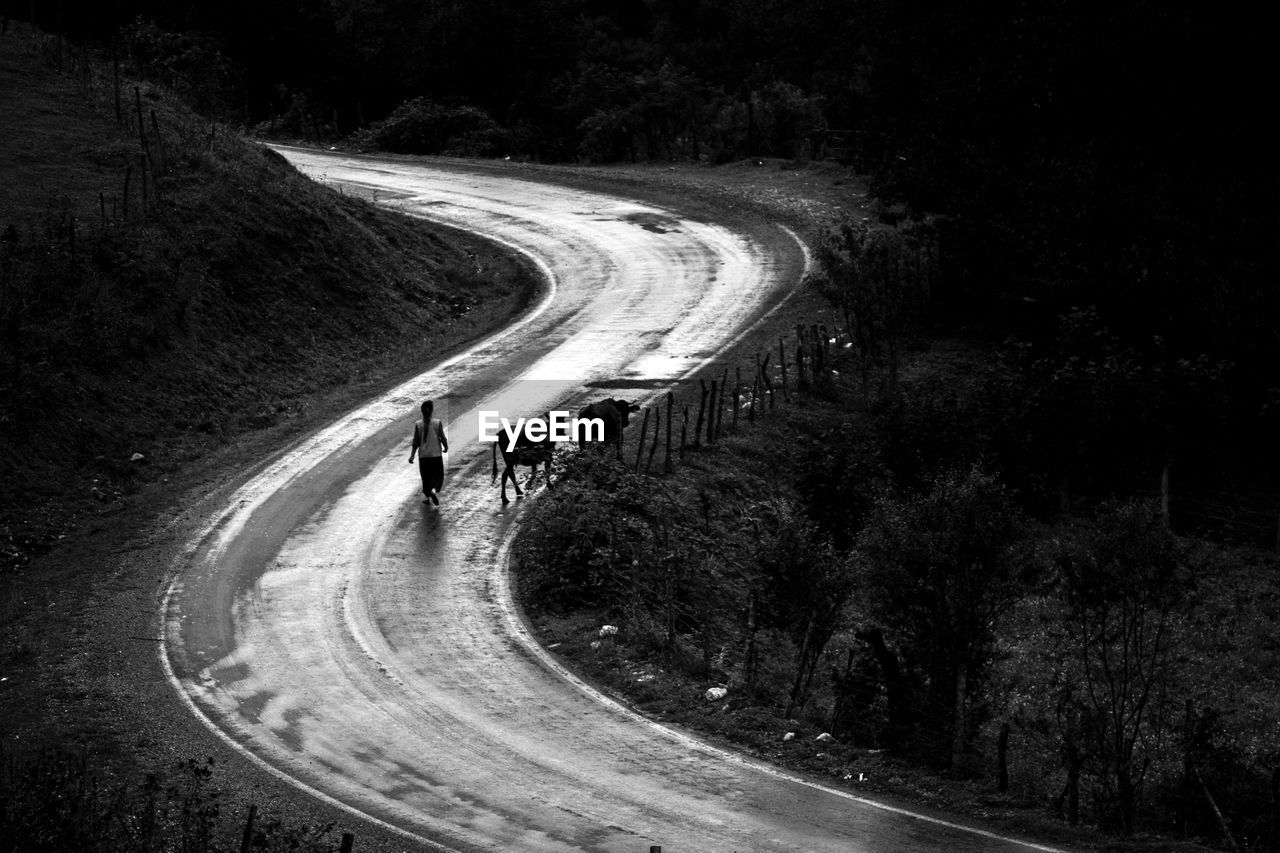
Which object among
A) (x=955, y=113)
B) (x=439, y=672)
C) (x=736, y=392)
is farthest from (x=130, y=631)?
(x=955, y=113)

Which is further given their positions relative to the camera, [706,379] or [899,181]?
[899,181]

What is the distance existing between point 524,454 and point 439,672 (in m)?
6.85

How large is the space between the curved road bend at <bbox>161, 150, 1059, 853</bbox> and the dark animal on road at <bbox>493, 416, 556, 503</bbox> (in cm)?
52

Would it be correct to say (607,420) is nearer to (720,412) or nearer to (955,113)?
(720,412)

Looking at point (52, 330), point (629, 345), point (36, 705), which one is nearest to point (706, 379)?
point (629, 345)

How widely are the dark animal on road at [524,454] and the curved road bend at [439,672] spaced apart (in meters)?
0.52

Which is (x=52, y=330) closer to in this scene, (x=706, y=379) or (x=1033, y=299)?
(x=706, y=379)

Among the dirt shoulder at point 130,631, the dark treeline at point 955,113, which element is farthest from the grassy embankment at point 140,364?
the dark treeline at point 955,113

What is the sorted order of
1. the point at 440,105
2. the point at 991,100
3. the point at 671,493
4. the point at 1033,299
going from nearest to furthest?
the point at 671,493
the point at 1033,299
the point at 991,100
the point at 440,105

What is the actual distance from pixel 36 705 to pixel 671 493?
11400mm

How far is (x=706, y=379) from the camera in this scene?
30406 mm

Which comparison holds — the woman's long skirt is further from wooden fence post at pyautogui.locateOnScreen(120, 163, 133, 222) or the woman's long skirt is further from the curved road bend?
wooden fence post at pyautogui.locateOnScreen(120, 163, 133, 222)

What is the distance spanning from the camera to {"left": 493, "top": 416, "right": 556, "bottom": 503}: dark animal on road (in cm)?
2372

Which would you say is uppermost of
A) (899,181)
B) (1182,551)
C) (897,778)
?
(899,181)
